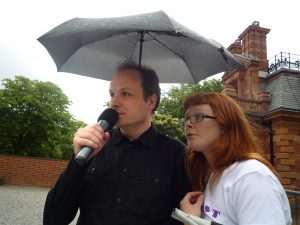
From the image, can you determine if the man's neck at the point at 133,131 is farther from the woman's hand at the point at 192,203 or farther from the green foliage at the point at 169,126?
the green foliage at the point at 169,126

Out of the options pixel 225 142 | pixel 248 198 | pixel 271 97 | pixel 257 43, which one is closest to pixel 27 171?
pixel 271 97

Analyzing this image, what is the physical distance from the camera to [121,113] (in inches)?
84.5

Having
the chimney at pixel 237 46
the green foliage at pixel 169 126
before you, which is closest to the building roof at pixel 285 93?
the chimney at pixel 237 46

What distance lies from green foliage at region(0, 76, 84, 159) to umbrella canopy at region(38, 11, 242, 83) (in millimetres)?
29311

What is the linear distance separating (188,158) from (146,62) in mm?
1249

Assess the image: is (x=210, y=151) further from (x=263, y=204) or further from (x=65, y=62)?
(x=65, y=62)

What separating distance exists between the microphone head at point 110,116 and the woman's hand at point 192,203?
623 mm

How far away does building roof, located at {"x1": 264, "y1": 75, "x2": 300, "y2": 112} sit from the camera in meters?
18.8

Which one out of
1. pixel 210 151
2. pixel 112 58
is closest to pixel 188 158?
pixel 210 151

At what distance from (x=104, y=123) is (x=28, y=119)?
30.9 m

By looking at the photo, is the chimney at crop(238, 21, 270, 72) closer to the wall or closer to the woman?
the wall

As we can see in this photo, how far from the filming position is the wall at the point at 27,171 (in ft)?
64.3

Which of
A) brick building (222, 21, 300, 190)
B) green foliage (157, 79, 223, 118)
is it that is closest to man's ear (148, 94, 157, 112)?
brick building (222, 21, 300, 190)

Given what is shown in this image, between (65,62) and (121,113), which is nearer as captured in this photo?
(121,113)
